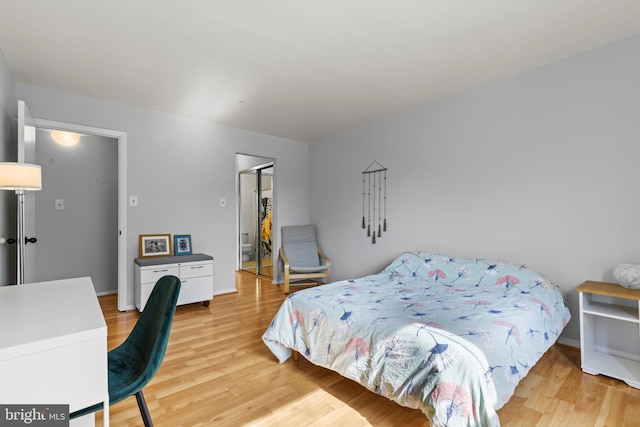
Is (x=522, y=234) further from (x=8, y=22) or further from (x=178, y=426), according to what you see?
(x=8, y=22)

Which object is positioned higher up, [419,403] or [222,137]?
[222,137]

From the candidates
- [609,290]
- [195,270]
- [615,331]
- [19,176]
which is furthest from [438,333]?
[195,270]

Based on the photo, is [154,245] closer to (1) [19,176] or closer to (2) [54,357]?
(1) [19,176]

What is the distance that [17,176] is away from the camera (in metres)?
1.89

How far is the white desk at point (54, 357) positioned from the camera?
876 mm

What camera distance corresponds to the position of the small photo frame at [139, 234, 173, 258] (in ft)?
12.2

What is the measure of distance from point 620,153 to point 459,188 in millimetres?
1271

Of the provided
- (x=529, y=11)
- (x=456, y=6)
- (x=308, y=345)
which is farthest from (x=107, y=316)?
(x=529, y=11)

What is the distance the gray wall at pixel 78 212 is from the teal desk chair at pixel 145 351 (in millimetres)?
3340

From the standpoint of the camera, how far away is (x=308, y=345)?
2203mm

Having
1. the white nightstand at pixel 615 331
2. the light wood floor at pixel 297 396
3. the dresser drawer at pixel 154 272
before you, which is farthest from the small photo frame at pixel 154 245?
the white nightstand at pixel 615 331

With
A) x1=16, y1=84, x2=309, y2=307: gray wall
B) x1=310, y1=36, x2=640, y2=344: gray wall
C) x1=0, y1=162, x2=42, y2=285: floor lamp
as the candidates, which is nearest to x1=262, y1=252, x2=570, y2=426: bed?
x1=310, y1=36, x2=640, y2=344: gray wall

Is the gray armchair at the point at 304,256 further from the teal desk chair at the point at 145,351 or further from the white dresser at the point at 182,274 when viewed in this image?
the teal desk chair at the point at 145,351

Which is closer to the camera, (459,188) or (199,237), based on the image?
(459,188)
